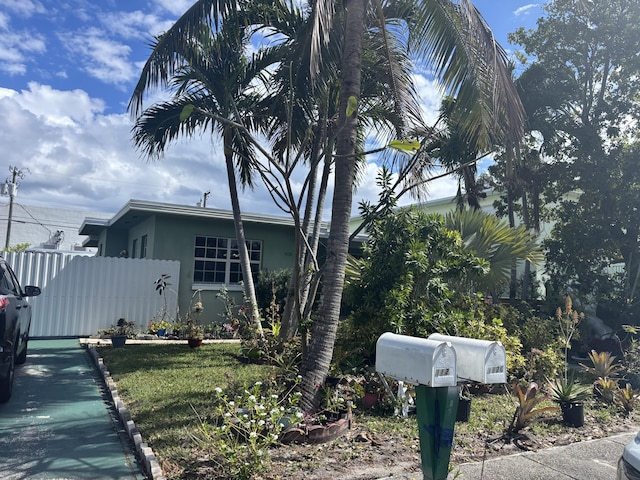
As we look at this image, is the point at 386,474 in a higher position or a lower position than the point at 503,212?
lower

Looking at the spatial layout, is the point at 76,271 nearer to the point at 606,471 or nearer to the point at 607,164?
the point at 606,471

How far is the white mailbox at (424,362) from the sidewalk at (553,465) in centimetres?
127

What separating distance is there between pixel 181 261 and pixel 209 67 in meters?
6.13

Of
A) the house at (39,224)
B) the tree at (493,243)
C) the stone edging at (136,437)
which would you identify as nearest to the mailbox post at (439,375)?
the stone edging at (136,437)

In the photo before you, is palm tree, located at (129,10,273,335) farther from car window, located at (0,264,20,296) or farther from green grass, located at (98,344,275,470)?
car window, located at (0,264,20,296)

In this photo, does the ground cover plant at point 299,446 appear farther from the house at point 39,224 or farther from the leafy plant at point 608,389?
the house at point 39,224

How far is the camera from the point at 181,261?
14.1 metres

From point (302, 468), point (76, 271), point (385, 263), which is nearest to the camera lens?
point (302, 468)

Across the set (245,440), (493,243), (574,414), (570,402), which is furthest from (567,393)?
(245,440)

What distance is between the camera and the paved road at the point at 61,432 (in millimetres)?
4328

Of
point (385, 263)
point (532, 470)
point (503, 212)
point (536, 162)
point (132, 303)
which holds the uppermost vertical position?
point (536, 162)

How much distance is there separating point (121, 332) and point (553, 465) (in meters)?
9.07

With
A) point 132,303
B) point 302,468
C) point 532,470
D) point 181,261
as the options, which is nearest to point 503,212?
point 181,261

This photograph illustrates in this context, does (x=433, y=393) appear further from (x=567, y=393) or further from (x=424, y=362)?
(x=567, y=393)
